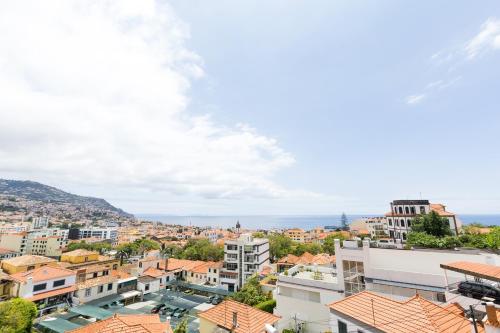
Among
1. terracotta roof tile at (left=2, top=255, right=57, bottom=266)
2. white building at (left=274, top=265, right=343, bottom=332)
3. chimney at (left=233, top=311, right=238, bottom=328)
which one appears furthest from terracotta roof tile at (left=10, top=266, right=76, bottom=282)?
chimney at (left=233, top=311, right=238, bottom=328)

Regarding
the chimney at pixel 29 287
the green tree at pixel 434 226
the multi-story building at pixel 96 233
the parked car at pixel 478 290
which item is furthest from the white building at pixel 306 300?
the multi-story building at pixel 96 233

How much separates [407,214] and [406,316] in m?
56.9

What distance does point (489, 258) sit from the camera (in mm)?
21250

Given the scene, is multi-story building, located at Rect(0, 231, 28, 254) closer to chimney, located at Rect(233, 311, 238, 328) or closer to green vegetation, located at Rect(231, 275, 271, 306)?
green vegetation, located at Rect(231, 275, 271, 306)

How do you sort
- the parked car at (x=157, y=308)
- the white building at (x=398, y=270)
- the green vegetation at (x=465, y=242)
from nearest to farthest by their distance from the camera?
the white building at (x=398, y=270)
the green vegetation at (x=465, y=242)
the parked car at (x=157, y=308)

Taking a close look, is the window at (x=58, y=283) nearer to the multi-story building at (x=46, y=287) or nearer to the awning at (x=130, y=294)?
the multi-story building at (x=46, y=287)

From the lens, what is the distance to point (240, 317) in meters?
15.1

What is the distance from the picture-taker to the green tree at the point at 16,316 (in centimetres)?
2409

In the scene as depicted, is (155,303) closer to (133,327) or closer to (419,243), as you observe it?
(133,327)

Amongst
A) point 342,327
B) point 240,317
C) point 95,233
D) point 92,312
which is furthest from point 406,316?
point 95,233

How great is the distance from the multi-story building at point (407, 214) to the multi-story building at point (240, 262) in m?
33.1

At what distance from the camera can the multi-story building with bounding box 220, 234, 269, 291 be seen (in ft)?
185

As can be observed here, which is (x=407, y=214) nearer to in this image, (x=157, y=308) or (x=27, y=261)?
(x=157, y=308)

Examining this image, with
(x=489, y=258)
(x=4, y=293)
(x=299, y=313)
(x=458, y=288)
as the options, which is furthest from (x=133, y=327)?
(x=4, y=293)
